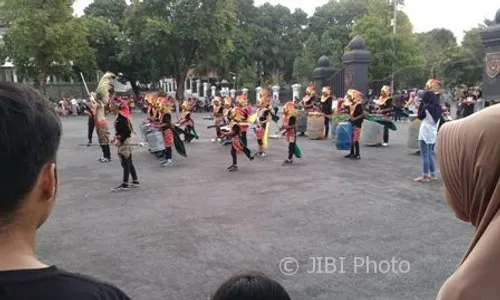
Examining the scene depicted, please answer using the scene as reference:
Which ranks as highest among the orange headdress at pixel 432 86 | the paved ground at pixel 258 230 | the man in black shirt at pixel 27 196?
the orange headdress at pixel 432 86

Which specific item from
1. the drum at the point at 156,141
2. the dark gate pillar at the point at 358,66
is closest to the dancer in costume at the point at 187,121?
the drum at the point at 156,141

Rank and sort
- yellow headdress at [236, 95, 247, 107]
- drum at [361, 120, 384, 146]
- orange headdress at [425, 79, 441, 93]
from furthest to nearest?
drum at [361, 120, 384, 146]
yellow headdress at [236, 95, 247, 107]
orange headdress at [425, 79, 441, 93]

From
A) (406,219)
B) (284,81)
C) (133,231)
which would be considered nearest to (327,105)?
(406,219)

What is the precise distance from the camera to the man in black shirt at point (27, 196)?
117 cm

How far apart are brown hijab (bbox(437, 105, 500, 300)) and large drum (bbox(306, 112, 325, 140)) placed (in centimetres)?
1455

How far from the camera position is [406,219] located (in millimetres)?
6316

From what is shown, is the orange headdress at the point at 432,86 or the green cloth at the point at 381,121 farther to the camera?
the green cloth at the point at 381,121

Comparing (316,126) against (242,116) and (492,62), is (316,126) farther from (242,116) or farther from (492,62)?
(492,62)

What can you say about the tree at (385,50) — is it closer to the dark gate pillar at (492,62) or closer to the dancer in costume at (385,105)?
the dark gate pillar at (492,62)

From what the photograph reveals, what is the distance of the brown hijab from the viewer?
1323mm

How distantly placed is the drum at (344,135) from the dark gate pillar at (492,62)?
4719mm

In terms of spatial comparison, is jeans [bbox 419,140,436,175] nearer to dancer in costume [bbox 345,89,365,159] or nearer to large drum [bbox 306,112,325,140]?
dancer in costume [bbox 345,89,365,159]

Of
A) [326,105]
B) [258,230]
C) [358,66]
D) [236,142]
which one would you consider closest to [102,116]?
[236,142]

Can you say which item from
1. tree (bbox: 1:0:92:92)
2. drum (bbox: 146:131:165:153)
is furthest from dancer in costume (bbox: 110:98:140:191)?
tree (bbox: 1:0:92:92)
